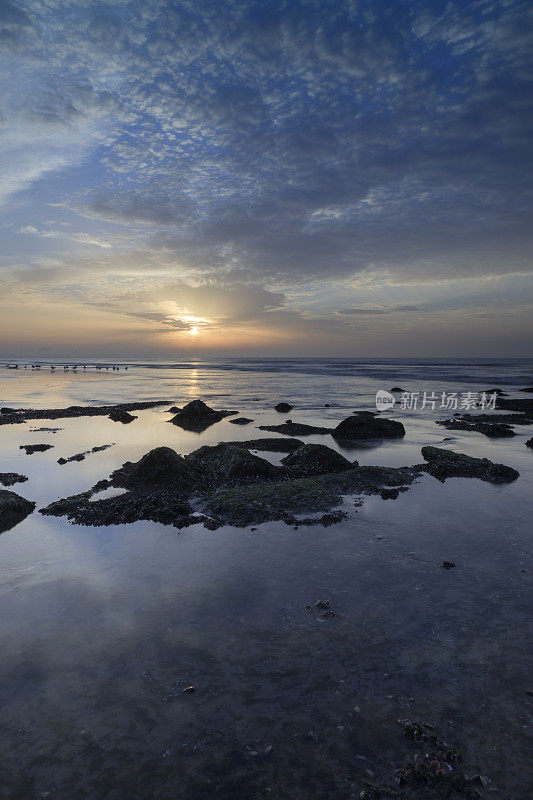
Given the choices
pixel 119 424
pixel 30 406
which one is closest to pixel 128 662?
pixel 119 424

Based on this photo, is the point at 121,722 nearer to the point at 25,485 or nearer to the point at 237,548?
the point at 237,548

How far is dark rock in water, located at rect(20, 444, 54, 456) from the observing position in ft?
78.2

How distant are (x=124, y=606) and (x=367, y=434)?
75.6ft

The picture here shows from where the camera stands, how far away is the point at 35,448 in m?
24.2

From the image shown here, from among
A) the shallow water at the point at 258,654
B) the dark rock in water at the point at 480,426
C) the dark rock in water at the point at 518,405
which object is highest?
the dark rock in water at the point at 518,405

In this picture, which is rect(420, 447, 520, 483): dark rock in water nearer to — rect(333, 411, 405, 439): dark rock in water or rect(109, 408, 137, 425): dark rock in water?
rect(333, 411, 405, 439): dark rock in water

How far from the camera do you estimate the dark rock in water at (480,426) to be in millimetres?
30477

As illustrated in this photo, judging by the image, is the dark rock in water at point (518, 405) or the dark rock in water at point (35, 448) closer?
the dark rock in water at point (35, 448)

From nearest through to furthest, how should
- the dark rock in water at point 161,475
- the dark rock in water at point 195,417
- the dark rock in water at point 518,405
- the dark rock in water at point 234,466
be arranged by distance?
the dark rock in water at point 161,475 → the dark rock in water at point 234,466 → the dark rock in water at point 195,417 → the dark rock in water at point 518,405

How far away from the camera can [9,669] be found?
7.21m

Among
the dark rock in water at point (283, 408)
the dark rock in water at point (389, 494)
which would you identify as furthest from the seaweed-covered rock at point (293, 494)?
the dark rock in water at point (283, 408)

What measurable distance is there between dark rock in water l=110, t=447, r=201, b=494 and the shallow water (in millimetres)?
3815

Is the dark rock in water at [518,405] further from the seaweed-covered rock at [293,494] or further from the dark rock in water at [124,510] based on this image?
the dark rock in water at [124,510]

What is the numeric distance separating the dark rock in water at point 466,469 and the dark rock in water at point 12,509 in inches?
681
